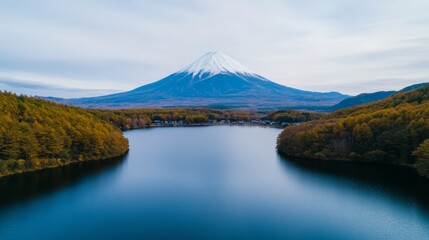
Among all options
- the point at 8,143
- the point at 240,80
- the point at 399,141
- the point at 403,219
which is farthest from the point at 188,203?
the point at 240,80

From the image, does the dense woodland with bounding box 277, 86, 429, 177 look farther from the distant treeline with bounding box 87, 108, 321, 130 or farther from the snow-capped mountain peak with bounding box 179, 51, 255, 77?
the snow-capped mountain peak with bounding box 179, 51, 255, 77

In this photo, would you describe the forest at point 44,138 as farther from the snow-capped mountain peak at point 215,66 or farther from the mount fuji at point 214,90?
the snow-capped mountain peak at point 215,66

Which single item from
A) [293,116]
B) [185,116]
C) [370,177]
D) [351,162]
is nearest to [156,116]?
[185,116]

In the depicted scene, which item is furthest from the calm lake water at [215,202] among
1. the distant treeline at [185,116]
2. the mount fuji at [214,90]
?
the mount fuji at [214,90]

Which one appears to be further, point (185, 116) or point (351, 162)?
point (185, 116)

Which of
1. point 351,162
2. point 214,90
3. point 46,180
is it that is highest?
point 214,90

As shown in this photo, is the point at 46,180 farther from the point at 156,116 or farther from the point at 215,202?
the point at 156,116

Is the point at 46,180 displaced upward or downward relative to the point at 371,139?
downward
